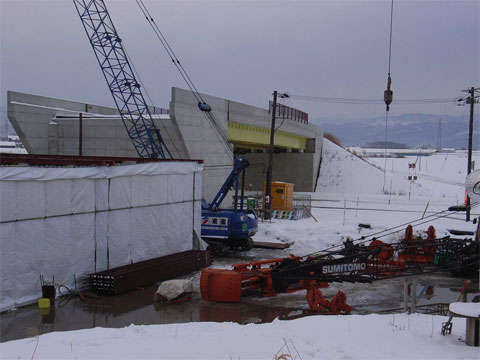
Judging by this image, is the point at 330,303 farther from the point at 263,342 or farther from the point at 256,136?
the point at 256,136

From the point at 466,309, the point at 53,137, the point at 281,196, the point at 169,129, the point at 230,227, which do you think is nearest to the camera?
the point at 466,309

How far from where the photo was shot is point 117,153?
38.7 m

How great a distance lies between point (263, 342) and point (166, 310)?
22.8 feet

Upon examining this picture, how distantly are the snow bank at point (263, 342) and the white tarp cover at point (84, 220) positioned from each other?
231 inches

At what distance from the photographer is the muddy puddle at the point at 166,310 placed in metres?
13.7

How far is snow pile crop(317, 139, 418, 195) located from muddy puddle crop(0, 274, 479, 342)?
140ft

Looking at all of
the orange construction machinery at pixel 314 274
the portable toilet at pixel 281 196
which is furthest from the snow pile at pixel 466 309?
the portable toilet at pixel 281 196

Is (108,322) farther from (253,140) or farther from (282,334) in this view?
(253,140)

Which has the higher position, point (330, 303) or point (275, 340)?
point (275, 340)

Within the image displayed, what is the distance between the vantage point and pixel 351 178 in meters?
64.1

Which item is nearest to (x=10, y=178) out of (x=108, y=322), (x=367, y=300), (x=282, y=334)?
(x=108, y=322)

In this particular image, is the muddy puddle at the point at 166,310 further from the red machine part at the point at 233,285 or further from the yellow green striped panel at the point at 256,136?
the yellow green striped panel at the point at 256,136

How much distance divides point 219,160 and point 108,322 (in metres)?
25.3

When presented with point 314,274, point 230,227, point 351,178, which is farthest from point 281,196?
point 351,178
